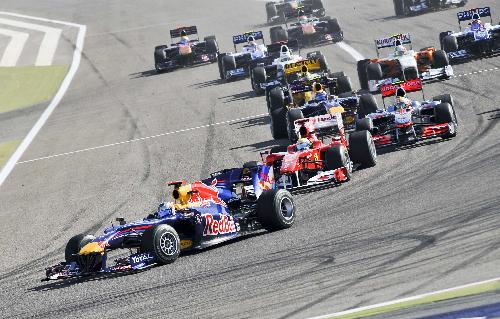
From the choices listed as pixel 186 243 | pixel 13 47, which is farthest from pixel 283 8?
pixel 186 243

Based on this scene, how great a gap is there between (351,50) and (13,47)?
20398 millimetres

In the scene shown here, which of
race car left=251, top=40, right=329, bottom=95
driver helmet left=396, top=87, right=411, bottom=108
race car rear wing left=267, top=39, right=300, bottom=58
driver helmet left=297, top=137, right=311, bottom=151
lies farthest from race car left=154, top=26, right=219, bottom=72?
driver helmet left=297, top=137, right=311, bottom=151

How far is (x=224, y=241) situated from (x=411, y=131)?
28.4 feet

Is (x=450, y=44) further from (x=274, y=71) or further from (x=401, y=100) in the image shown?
(x=401, y=100)

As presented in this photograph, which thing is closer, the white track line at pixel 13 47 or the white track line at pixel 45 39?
the white track line at pixel 13 47

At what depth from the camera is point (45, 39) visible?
6275cm

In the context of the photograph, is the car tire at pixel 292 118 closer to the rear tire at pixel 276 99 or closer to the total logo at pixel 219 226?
the rear tire at pixel 276 99

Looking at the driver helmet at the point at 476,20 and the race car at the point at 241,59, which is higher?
the driver helmet at the point at 476,20

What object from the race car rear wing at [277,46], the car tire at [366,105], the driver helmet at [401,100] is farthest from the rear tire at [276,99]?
the race car rear wing at [277,46]

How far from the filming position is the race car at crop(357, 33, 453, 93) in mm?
35438

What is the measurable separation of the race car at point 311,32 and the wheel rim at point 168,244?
3431cm

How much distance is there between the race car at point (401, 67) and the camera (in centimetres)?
3544

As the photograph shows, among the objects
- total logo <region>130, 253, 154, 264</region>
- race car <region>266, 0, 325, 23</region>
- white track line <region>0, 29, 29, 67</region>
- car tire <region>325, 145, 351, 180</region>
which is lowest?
race car <region>266, 0, 325, 23</region>

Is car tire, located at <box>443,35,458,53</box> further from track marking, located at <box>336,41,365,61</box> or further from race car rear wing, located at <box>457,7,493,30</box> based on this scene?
track marking, located at <box>336,41,365,61</box>
